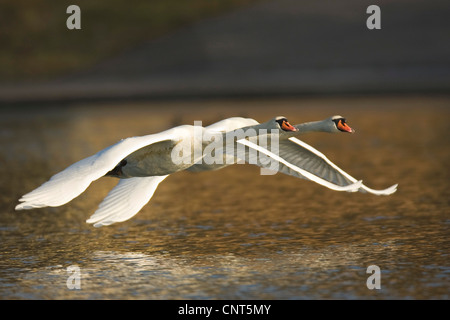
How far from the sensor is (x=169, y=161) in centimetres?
1139

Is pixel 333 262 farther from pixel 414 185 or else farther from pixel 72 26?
pixel 72 26

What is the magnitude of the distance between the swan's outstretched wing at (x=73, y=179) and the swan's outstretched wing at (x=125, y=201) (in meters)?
1.36

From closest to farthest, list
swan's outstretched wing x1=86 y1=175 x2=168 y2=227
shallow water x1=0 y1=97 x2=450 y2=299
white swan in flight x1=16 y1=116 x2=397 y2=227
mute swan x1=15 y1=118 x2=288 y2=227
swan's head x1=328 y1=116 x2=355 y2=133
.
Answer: mute swan x1=15 y1=118 x2=288 y2=227
shallow water x1=0 y1=97 x2=450 y2=299
white swan in flight x1=16 y1=116 x2=397 y2=227
swan's head x1=328 y1=116 x2=355 y2=133
swan's outstretched wing x1=86 y1=175 x2=168 y2=227

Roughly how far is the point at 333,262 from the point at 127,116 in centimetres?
2066

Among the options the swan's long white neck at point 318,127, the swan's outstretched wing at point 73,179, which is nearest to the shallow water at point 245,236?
the swan's outstretched wing at point 73,179

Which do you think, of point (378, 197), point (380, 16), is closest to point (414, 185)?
point (378, 197)

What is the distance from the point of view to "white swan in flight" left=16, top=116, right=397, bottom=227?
33.4 feet

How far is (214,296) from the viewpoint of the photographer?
941 cm

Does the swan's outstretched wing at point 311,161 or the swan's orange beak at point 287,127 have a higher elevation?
the swan's orange beak at point 287,127

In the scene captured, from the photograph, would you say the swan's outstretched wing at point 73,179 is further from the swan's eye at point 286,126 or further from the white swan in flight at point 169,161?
the swan's eye at point 286,126

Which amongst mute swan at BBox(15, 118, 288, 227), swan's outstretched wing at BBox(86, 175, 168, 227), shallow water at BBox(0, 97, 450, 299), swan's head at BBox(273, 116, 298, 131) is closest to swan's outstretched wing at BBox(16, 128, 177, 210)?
mute swan at BBox(15, 118, 288, 227)

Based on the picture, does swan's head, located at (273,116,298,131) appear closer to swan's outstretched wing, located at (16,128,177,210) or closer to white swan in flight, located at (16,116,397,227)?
white swan in flight, located at (16,116,397,227)

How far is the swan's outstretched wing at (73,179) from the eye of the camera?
948cm

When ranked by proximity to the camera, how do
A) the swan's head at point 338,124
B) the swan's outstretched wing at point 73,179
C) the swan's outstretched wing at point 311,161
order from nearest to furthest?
the swan's outstretched wing at point 73,179 → the swan's head at point 338,124 → the swan's outstretched wing at point 311,161
